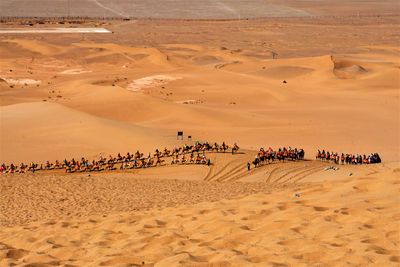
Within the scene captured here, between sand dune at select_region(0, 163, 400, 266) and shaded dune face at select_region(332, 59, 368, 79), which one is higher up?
shaded dune face at select_region(332, 59, 368, 79)

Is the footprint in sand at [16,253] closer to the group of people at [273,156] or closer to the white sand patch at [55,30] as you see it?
the group of people at [273,156]

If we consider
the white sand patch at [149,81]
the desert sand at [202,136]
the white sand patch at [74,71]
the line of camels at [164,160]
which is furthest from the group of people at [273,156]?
the white sand patch at [74,71]

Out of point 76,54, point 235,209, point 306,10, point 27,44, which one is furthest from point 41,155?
point 306,10

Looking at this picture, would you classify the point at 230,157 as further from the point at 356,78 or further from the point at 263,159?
the point at 356,78

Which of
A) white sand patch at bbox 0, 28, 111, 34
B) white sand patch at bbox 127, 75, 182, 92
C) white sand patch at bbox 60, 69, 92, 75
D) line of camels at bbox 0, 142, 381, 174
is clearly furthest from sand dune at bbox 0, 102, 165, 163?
white sand patch at bbox 0, 28, 111, 34

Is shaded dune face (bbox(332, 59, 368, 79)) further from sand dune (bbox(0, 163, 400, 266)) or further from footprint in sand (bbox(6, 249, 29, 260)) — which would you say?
footprint in sand (bbox(6, 249, 29, 260))
